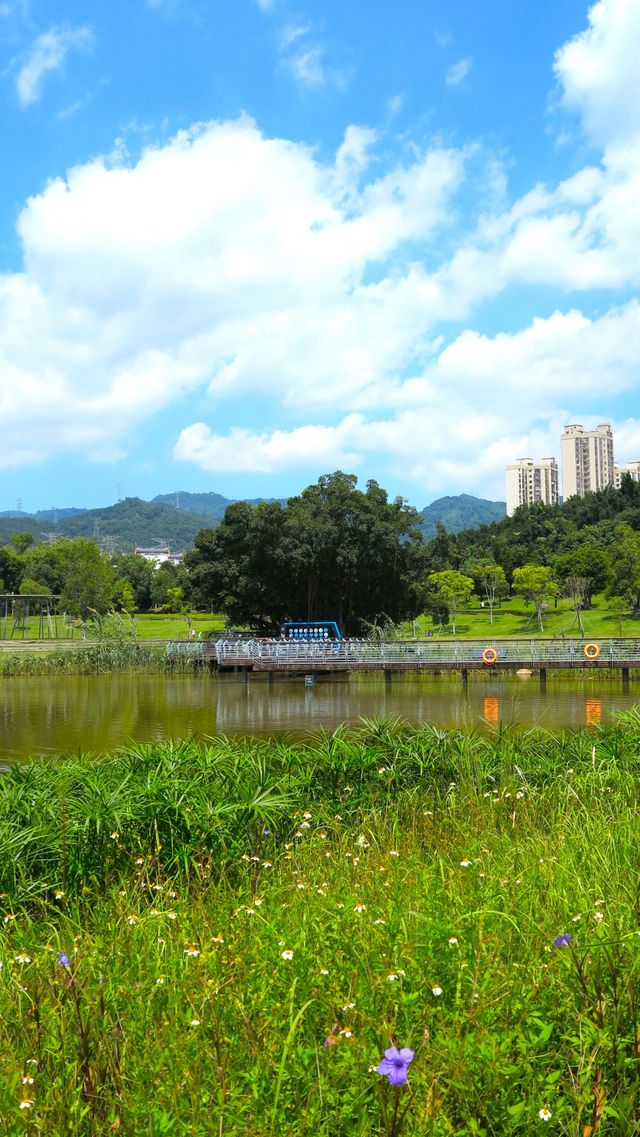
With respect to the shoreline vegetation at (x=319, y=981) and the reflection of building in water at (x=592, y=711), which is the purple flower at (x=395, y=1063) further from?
the reflection of building in water at (x=592, y=711)

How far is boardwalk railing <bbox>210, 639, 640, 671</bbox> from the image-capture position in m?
32.2

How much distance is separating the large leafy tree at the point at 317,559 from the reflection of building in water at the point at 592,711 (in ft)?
53.6

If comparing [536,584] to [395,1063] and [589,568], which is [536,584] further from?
[395,1063]

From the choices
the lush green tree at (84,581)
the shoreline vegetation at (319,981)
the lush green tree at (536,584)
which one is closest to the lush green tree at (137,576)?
the lush green tree at (84,581)

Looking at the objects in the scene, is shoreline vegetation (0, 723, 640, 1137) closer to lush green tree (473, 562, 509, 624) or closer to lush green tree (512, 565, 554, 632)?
lush green tree (512, 565, 554, 632)

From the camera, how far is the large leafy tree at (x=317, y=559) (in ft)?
134

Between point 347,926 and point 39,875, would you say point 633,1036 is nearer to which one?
point 347,926

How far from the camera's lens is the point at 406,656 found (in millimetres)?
34062

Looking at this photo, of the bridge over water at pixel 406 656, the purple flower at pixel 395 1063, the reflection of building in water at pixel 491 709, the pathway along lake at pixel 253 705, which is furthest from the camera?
the bridge over water at pixel 406 656

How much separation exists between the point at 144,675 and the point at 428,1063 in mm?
35178

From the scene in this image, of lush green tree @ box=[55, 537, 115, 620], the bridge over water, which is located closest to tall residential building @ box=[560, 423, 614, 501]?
lush green tree @ box=[55, 537, 115, 620]

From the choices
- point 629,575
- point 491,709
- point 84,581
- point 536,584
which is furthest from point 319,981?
point 84,581

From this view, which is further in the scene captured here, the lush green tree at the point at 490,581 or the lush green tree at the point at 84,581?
the lush green tree at the point at 490,581

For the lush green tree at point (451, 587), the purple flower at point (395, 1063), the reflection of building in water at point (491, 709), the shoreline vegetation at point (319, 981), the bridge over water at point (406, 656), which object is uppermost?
the lush green tree at point (451, 587)
